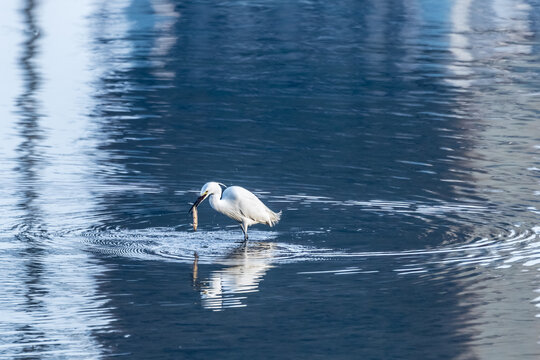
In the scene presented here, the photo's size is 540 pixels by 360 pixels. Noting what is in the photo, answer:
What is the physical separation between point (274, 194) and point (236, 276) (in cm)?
333

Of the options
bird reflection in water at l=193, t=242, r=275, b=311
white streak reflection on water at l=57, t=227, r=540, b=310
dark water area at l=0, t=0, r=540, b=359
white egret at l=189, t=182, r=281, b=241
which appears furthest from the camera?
white egret at l=189, t=182, r=281, b=241

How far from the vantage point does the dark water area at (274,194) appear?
873 centimetres

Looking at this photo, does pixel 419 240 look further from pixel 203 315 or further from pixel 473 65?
pixel 473 65

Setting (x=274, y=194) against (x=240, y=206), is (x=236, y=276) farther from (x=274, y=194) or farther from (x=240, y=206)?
(x=274, y=194)

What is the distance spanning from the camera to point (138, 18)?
31.8 m

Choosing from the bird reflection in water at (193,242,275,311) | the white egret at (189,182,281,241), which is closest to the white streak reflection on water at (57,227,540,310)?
the bird reflection in water at (193,242,275,311)

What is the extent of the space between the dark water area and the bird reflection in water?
0.11 feet

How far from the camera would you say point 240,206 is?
11906mm

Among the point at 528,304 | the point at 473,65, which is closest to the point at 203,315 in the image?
the point at 528,304

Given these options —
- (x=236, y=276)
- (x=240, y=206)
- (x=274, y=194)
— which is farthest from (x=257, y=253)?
(x=274, y=194)

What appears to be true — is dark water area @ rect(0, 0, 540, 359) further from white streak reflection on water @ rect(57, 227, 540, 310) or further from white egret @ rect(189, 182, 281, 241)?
white egret @ rect(189, 182, 281, 241)

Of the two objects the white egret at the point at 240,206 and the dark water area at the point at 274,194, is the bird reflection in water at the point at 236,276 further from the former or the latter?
the white egret at the point at 240,206

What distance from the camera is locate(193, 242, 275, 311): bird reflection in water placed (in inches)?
373

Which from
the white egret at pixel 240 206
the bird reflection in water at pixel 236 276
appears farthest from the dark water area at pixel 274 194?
the white egret at pixel 240 206
